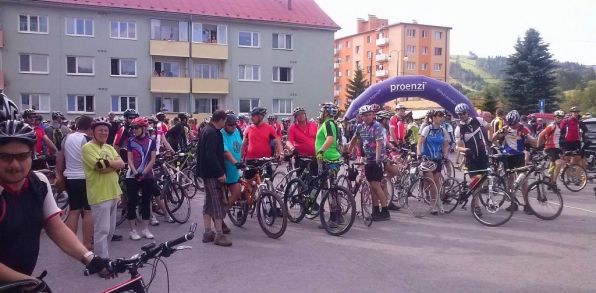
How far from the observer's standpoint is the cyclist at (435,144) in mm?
9141

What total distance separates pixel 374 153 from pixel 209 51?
3085 cm

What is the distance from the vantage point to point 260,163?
8.02 m

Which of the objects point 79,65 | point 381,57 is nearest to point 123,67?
point 79,65

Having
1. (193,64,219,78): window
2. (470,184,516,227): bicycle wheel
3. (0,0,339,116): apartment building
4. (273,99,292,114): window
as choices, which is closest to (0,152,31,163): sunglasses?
(470,184,516,227): bicycle wheel

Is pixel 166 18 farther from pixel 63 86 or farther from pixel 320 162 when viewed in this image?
pixel 320 162

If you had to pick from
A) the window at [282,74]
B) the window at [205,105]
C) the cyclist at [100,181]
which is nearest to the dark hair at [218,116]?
the cyclist at [100,181]

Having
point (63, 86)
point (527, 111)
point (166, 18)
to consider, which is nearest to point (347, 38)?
point (527, 111)

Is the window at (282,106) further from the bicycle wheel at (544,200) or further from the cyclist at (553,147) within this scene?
the bicycle wheel at (544,200)

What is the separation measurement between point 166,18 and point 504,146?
104 ft

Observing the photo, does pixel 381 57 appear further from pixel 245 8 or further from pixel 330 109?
pixel 330 109

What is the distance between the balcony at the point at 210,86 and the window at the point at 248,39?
357 centimetres

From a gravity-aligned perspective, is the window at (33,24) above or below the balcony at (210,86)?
above

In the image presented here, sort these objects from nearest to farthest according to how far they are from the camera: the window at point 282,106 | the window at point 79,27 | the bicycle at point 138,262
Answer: the bicycle at point 138,262 → the window at point 79,27 → the window at point 282,106

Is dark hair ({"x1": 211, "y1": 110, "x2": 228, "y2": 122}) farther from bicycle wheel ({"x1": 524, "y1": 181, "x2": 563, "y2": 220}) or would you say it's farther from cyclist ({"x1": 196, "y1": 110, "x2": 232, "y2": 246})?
bicycle wheel ({"x1": 524, "y1": 181, "x2": 563, "y2": 220})
